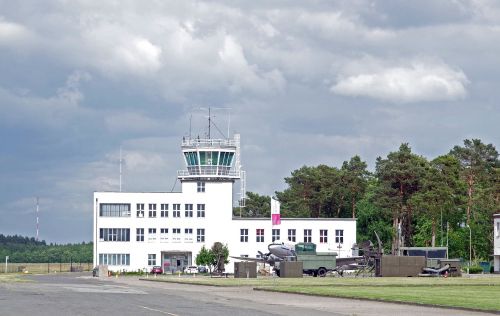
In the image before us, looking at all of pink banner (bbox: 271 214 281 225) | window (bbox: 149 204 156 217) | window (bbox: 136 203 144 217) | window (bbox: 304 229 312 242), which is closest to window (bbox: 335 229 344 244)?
window (bbox: 304 229 312 242)

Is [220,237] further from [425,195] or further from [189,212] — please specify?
[425,195]

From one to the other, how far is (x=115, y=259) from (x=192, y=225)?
11.8m

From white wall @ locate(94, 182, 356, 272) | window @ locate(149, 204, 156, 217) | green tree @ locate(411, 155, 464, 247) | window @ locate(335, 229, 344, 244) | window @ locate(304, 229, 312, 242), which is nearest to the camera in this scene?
white wall @ locate(94, 182, 356, 272)

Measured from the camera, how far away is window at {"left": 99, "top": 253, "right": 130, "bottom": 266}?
133 meters

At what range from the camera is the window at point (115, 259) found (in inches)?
5226

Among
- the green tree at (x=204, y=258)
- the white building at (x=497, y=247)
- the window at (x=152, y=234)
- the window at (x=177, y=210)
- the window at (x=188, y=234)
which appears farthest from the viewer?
the window at (x=188, y=234)

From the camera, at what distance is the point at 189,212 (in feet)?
443

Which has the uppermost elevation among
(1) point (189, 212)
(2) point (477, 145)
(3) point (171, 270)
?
(2) point (477, 145)

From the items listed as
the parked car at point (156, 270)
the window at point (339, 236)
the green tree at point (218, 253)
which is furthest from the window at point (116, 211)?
the window at point (339, 236)

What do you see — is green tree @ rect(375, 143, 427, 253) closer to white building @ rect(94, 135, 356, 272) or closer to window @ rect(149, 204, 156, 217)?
white building @ rect(94, 135, 356, 272)

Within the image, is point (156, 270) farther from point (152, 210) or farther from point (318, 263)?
point (318, 263)

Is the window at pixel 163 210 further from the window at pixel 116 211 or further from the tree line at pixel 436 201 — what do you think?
the tree line at pixel 436 201

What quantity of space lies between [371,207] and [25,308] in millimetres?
128084

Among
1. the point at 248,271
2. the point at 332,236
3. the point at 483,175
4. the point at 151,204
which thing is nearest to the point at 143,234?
the point at 151,204
